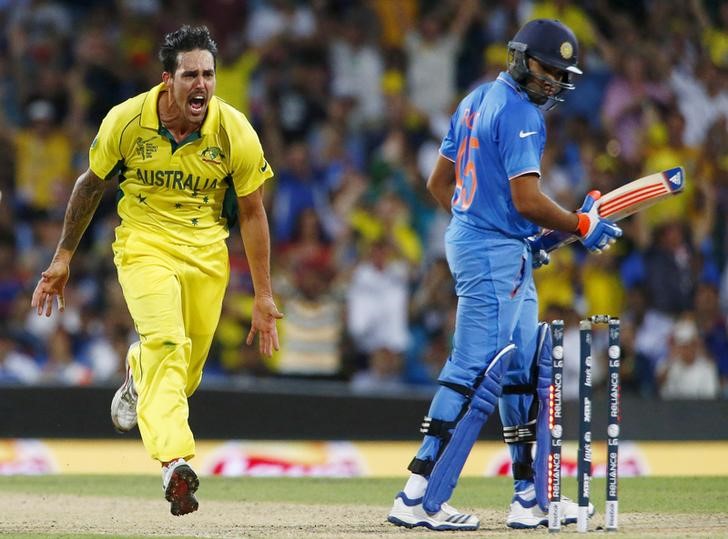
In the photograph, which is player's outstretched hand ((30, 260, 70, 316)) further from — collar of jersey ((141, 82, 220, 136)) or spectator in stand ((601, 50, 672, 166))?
spectator in stand ((601, 50, 672, 166))

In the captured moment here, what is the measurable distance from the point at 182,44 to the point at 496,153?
1.45 m

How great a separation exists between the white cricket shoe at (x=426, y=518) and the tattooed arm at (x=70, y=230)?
1.83m

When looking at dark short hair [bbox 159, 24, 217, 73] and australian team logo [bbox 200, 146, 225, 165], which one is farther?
australian team logo [bbox 200, 146, 225, 165]

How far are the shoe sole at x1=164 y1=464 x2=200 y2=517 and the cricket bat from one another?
1951mm

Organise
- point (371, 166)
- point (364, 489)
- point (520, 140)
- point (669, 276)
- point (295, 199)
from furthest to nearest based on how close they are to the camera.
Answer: point (371, 166)
point (295, 199)
point (669, 276)
point (364, 489)
point (520, 140)

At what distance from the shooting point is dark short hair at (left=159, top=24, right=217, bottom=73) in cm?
621

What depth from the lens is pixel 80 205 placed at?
655 cm

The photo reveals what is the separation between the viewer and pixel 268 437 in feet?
32.9

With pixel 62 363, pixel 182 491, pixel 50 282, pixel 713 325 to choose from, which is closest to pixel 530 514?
pixel 182 491

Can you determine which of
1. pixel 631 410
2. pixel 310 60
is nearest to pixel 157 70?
pixel 310 60

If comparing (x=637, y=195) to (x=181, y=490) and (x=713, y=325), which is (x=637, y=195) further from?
(x=713, y=325)

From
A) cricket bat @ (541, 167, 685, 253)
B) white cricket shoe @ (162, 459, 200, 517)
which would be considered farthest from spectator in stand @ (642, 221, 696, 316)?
white cricket shoe @ (162, 459, 200, 517)

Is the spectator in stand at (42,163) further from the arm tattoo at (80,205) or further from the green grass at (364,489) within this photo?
the arm tattoo at (80,205)

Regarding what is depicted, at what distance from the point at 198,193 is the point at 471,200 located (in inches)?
49.1
